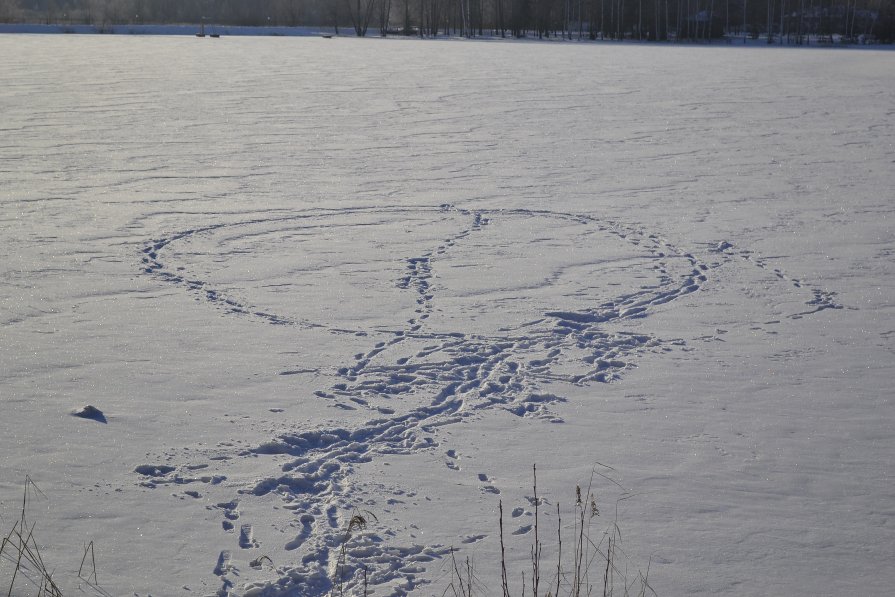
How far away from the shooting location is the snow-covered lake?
3184mm

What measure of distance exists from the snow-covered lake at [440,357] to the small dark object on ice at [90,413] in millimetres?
57

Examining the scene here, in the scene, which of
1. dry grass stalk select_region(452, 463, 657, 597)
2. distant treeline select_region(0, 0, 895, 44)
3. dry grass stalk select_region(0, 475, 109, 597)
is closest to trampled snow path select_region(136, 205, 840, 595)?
dry grass stalk select_region(452, 463, 657, 597)

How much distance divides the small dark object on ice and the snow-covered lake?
2.2 inches

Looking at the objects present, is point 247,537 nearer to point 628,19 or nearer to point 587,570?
point 587,570

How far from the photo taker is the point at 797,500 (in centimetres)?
343

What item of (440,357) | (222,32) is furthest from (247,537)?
(222,32)

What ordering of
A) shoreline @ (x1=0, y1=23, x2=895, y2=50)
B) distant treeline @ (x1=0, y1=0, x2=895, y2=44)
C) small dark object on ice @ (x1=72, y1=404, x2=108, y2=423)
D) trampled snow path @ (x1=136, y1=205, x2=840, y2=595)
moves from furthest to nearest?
distant treeline @ (x1=0, y1=0, x2=895, y2=44) < shoreline @ (x1=0, y1=23, x2=895, y2=50) < small dark object on ice @ (x1=72, y1=404, x2=108, y2=423) < trampled snow path @ (x1=136, y1=205, x2=840, y2=595)

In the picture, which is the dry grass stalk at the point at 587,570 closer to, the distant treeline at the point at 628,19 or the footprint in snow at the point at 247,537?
the footprint in snow at the point at 247,537

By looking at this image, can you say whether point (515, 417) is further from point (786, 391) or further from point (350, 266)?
point (350, 266)

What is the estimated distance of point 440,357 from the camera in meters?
4.79

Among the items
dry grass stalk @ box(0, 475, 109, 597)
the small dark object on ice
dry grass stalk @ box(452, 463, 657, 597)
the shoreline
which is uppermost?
the shoreline

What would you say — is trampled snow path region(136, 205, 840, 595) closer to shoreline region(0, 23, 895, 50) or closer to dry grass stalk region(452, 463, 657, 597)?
dry grass stalk region(452, 463, 657, 597)

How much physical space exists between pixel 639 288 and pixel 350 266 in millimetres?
1978

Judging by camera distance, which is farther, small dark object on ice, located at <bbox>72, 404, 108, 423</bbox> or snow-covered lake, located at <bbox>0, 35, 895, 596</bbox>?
small dark object on ice, located at <bbox>72, 404, 108, 423</bbox>
